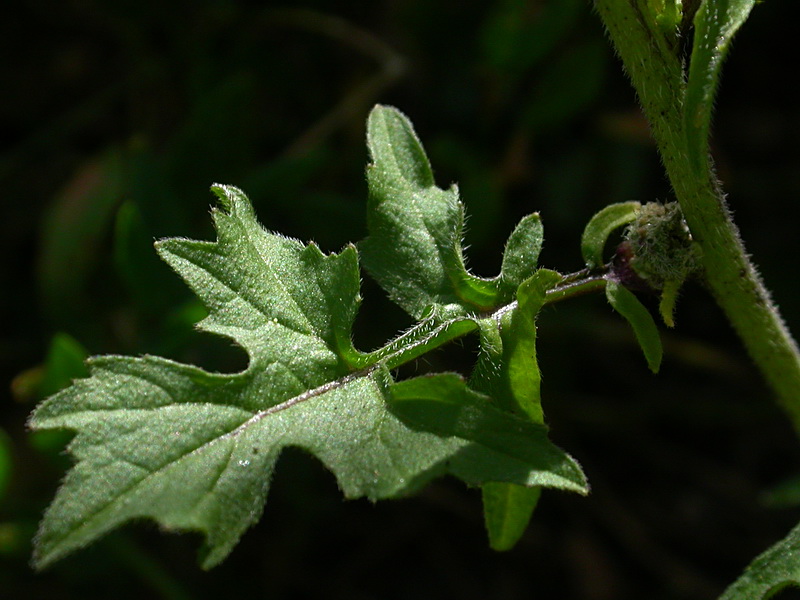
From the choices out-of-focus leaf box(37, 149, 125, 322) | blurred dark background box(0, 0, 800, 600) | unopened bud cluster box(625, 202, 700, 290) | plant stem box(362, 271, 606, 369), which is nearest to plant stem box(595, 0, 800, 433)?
unopened bud cluster box(625, 202, 700, 290)

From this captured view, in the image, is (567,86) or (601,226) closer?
(601,226)

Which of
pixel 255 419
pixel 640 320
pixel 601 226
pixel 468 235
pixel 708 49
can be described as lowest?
pixel 468 235

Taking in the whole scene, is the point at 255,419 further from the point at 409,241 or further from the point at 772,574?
the point at 772,574

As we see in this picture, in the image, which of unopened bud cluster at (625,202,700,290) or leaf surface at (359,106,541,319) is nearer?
unopened bud cluster at (625,202,700,290)

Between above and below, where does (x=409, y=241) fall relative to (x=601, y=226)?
above

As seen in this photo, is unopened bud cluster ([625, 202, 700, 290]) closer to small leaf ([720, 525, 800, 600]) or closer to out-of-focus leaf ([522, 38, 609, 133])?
small leaf ([720, 525, 800, 600])

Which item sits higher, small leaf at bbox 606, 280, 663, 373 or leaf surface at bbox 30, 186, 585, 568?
leaf surface at bbox 30, 186, 585, 568

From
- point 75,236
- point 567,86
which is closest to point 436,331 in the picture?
point 567,86

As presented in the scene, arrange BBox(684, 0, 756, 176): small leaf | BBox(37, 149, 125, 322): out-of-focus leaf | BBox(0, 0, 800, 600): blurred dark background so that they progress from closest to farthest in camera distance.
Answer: BBox(684, 0, 756, 176): small leaf < BBox(0, 0, 800, 600): blurred dark background < BBox(37, 149, 125, 322): out-of-focus leaf
